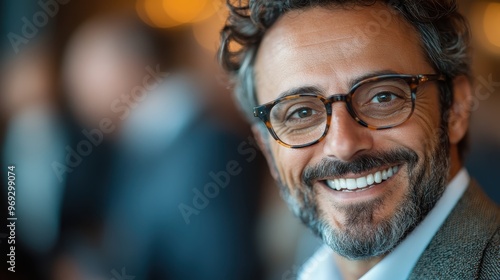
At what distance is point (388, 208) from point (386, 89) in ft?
0.73

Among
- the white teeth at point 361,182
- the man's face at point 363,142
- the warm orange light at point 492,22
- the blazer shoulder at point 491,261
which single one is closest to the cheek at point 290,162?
the man's face at point 363,142

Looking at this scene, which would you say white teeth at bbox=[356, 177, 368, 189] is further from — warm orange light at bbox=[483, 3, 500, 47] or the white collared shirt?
warm orange light at bbox=[483, 3, 500, 47]

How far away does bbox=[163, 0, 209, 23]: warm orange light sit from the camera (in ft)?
5.12

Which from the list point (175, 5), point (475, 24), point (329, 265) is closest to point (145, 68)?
point (175, 5)

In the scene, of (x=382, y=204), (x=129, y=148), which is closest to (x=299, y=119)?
(x=382, y=204)

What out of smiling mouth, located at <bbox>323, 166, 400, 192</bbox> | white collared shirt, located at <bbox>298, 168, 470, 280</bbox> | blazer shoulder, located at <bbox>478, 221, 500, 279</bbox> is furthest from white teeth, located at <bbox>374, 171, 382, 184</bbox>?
blazer shoulder, located at <bbox>478, 221, 500, 279</bbox>

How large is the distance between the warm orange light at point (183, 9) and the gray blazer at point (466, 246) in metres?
0.91

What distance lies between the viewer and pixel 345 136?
986 mm

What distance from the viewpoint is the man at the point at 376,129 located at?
1.00 meters

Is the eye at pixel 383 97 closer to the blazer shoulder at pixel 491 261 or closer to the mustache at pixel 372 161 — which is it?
the mustache at pixel 372 161

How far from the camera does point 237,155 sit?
1553 mm

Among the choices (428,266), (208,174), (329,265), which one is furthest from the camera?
(208,174)

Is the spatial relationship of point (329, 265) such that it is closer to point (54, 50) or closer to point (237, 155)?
point (237, 155)

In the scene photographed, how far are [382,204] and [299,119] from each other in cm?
23
